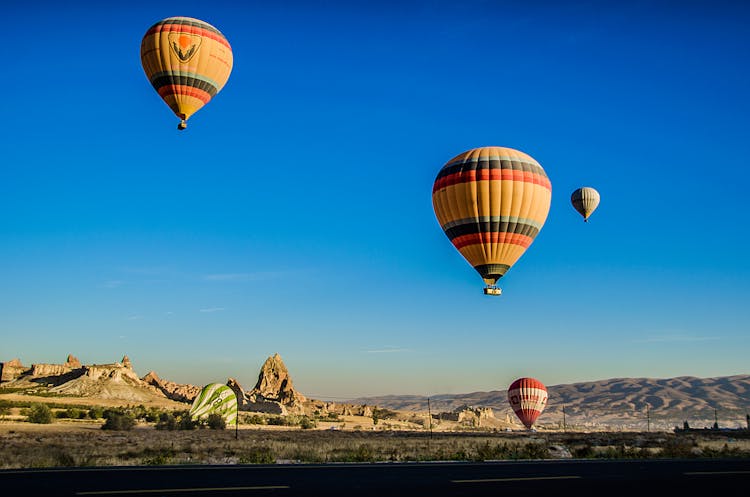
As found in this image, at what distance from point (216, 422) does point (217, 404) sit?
5.75ft

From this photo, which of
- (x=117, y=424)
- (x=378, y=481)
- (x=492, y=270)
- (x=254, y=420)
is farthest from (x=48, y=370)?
(x=378, y=481)

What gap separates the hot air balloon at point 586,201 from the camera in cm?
7231

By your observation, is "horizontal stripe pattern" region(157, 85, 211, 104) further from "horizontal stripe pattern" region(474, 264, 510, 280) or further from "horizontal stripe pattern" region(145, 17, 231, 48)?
"horizontal stripe pattern" region(474, 264, 510, 280)

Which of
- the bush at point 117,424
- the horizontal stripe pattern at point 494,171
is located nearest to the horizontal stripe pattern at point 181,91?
the horizontal stripe pattern at point 494,171

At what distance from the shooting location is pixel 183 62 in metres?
50.0

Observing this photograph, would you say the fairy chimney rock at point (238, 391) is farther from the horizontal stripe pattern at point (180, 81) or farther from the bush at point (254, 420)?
the horizontal stripe pattern at point (180, 81)

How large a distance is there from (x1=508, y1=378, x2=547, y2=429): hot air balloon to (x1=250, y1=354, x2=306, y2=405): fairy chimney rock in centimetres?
6016

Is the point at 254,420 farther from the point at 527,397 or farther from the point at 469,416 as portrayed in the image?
the point at 469,416

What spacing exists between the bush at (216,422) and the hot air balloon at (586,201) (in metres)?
41.9

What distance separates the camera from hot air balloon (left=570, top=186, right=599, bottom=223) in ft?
237

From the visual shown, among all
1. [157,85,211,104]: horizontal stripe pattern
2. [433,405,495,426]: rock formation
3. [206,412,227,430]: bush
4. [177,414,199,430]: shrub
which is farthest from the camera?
[433,405,495,426]: rock formation

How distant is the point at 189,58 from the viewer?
5016cm

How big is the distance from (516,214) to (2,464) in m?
32.0

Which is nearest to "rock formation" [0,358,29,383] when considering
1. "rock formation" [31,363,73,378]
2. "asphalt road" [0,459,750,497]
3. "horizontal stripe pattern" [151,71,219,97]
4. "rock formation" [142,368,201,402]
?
"rock formation" [31,363,73,378]
